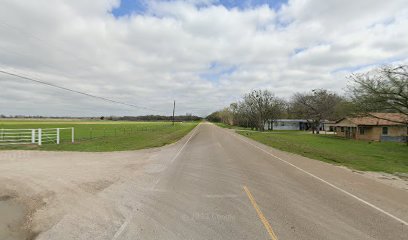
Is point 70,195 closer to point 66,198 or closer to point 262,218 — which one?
point 66,198

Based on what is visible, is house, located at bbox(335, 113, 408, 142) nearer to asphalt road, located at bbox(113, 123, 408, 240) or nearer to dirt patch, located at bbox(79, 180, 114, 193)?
asphalt road, located at bbox(113, 123, 408, 240)

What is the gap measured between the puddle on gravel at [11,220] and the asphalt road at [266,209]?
6.62 ft

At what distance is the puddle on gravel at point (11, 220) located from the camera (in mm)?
5242

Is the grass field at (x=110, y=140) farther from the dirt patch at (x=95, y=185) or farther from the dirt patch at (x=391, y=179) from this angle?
the dirt patch at (x=391, y=179)

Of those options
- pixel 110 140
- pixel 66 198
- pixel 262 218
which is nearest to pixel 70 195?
pixel 66 198

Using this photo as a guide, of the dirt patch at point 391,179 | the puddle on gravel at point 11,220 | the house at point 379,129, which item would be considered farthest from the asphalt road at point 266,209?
the house at point 379,129

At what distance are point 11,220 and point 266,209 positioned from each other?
5944mm

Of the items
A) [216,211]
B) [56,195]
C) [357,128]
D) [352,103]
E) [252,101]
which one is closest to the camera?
[216,211]

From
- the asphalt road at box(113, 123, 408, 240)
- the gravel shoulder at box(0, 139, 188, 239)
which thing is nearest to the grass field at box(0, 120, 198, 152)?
the gravel shoulder at box(0, 139, 188, 239)

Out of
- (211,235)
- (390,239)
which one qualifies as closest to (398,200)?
(390,239)

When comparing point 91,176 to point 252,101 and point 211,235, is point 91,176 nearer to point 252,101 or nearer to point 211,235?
point 211,235

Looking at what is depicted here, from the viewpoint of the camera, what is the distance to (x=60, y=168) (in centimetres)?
1214

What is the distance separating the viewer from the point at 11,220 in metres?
6.08

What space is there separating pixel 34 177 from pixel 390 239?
11.3m
